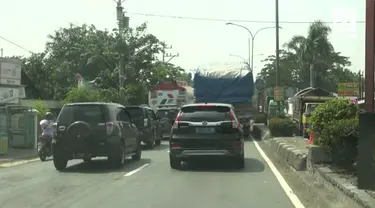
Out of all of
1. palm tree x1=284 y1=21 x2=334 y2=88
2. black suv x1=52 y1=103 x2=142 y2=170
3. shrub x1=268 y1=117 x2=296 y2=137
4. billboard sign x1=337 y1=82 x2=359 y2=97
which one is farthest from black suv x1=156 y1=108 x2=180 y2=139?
palm tree x1=284 y1=21 x2=334 y2=88

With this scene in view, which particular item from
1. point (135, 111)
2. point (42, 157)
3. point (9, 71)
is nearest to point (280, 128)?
point (135, 111)

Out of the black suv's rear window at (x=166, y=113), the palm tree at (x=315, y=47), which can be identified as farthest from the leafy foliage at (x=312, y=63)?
the black suv's rear window at (x=166, y=113)

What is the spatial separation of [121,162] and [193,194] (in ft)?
17.3

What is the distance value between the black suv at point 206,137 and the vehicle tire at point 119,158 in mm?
1518

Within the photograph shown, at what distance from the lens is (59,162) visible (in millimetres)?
14602

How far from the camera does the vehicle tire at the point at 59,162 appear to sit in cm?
1453

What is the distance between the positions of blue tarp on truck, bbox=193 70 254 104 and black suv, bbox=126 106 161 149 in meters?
5.16

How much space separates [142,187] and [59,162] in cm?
428

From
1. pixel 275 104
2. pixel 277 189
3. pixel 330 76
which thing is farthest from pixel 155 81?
pixel 277 189

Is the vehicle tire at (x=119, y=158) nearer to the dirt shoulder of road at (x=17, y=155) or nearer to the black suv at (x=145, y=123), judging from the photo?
the dirt shoulder of road at (x=17, y=155)

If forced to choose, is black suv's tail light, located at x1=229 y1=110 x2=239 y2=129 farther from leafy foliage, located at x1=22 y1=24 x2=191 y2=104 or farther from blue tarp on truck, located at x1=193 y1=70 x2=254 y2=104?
leafy foliage, located at x1=22 y1=24 x2=191 y2=104

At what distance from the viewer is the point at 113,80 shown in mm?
50594

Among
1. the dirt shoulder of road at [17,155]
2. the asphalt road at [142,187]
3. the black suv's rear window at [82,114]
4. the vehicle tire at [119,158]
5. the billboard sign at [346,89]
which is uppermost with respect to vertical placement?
the billboard sign at [346,89]

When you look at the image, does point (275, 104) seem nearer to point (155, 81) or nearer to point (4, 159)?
point (155, 81)
